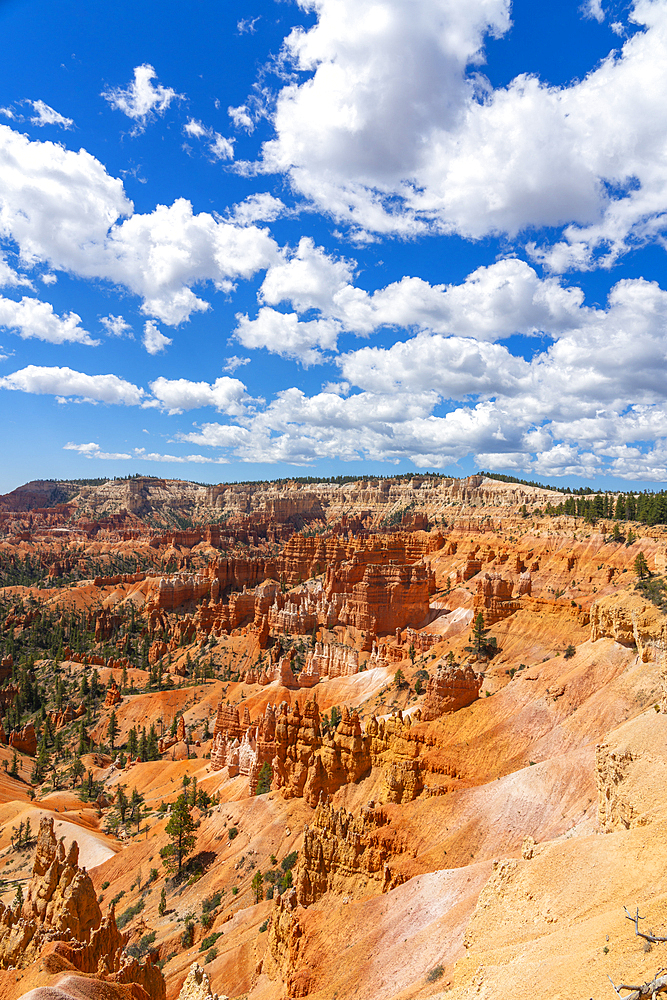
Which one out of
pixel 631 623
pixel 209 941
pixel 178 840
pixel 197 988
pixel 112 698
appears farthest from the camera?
pixel 112 698

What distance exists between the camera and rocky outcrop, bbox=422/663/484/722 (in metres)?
33.6

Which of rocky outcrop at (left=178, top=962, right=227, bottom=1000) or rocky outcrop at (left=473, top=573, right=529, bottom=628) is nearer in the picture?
rocky outcrop at (left=178, top=962, right=227, bottom=1000)

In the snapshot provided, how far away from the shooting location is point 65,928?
18.6 meters

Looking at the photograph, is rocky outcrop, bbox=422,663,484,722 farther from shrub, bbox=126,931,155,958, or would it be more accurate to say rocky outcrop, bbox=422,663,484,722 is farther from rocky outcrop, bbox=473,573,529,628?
shrub, bbox=126,931,155,958

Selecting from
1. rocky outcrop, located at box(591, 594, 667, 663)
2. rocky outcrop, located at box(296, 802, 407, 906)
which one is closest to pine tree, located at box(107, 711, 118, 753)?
rocky outcrop, located at box(296, 802, 407, 906)

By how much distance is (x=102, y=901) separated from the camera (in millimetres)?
32781

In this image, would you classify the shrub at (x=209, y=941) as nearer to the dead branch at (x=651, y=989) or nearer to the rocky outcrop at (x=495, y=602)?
the dead branch at (x=651, y=989)

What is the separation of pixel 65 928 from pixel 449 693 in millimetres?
22324

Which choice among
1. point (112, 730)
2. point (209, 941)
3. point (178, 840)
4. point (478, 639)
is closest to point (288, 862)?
point (209, 941)

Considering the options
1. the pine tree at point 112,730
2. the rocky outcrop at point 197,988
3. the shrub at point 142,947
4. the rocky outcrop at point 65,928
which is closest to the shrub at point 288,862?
the shrub at point 142,947

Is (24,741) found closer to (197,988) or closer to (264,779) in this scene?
(264,779)

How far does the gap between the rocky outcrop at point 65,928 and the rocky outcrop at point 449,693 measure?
19.2 metres

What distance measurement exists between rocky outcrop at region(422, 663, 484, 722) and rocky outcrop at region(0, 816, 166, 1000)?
19237mm

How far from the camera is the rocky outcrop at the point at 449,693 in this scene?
33.6 metres
